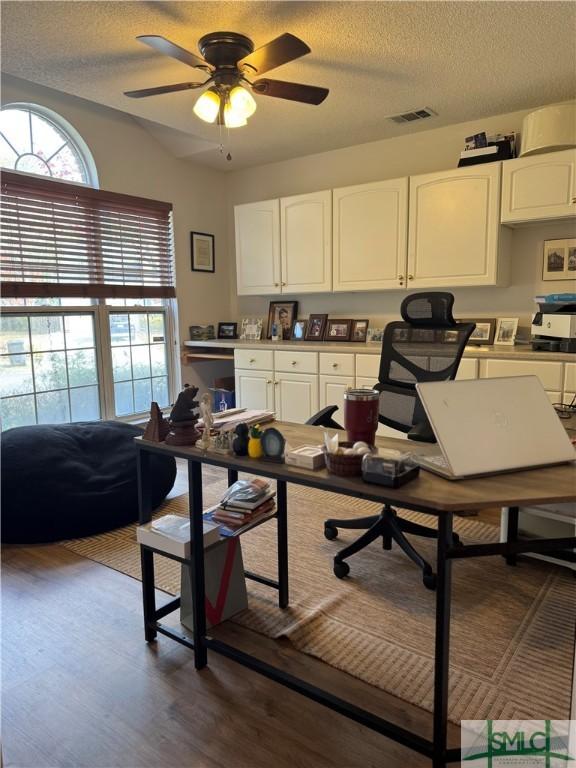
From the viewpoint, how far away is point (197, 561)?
70.6 inches

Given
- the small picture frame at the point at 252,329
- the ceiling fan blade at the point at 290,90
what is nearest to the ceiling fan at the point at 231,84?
the ceiling fan blade at the point at 290,90

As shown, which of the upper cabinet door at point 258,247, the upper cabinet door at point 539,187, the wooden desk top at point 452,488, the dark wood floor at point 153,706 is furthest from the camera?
the upper cabinet door at point 258,247

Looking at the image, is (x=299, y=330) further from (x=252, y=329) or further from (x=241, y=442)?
(x=241, y=442)

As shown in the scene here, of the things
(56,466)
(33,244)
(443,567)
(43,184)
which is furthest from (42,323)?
(443,567)

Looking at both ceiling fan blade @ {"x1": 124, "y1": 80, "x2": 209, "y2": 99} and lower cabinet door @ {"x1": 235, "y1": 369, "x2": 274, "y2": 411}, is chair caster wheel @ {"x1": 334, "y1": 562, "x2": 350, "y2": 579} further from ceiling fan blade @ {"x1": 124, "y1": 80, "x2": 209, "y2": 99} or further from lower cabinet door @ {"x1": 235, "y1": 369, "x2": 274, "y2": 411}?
ceiling fan blade @ {"x1": 124, "y1": 80, "x2": 209, "y2": 99}

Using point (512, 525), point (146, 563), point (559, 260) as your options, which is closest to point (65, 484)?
point (146, 563)

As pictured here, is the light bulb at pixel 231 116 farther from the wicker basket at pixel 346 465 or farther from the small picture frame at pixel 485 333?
the small picture frame at pixel 485 333

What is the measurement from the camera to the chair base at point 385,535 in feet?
7.67

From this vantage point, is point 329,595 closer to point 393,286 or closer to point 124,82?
point 393,286

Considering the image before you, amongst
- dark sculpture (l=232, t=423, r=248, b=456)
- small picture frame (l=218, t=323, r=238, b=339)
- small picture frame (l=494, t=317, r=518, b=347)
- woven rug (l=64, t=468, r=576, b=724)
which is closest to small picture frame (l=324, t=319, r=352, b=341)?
small picture frame (l=218, t=323, r=238, b=339)

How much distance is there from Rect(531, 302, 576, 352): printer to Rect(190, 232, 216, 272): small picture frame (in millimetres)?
3110

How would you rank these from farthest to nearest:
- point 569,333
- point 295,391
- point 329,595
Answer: point 295,391
point 569,333
point 329,595

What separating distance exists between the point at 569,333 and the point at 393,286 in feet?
4.47

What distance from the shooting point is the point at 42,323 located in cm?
385
